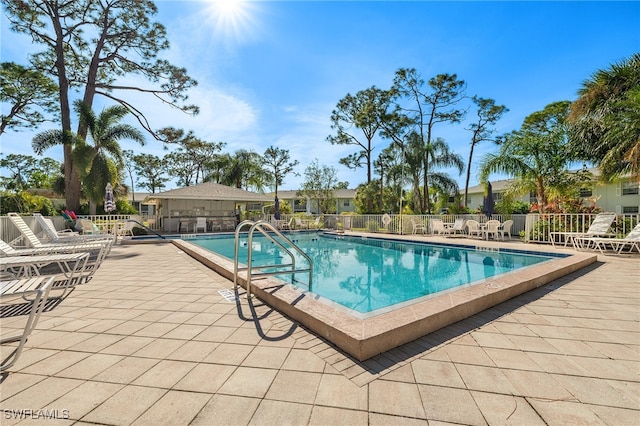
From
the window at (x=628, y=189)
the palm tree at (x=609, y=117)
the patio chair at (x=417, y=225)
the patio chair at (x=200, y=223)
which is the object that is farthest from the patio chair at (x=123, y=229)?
the window at (x=628, y=189)

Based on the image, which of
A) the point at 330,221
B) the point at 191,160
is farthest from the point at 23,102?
the point at 330,221

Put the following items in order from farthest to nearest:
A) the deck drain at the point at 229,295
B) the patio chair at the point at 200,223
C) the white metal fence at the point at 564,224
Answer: the patio chair at the point at 200,223 → the white metal fence at the point at 564,224 → the deck drain at the point at 229,295

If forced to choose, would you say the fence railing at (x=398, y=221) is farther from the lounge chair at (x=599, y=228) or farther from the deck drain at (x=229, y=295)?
the deck drain at (x=229, y=295)

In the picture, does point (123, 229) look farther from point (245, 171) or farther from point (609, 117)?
point (609, 117)

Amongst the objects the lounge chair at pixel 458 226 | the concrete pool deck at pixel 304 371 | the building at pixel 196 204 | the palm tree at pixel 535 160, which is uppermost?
the palm tree at pixel 535 160

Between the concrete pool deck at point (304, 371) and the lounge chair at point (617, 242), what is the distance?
5356 mm

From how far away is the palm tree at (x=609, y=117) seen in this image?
8.12 metres

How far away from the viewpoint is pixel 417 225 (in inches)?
565

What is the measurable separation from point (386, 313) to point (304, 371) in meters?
1.11

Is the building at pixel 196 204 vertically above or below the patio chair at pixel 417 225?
above

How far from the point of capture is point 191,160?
33656 millimetres

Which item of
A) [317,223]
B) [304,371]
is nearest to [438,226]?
[317,223]

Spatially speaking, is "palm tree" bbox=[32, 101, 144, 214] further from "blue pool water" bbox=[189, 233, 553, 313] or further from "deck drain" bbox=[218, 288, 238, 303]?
"deck drain" bbox=[218, 288, 238, 303]

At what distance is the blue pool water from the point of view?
5023mm
